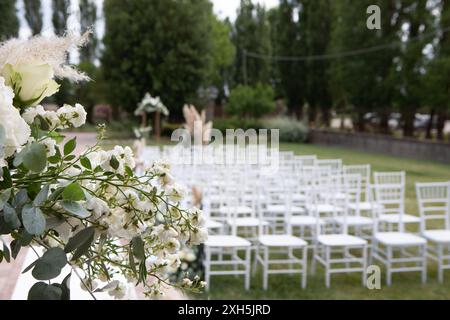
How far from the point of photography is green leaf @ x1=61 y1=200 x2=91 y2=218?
1.77 feet

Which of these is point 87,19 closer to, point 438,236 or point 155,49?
point 438,236

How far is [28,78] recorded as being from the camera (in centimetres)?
60

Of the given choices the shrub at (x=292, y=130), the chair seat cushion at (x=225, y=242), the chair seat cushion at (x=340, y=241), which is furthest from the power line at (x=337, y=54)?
the chair seat cushion at (x=225, y=242)

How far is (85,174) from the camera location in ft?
1.99

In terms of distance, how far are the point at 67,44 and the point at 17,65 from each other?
0.06m

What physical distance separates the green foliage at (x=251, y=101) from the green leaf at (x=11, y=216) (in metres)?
16.5

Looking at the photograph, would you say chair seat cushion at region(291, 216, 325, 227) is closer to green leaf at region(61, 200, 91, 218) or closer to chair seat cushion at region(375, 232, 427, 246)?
chair seat cushion at region(375, 232, 427, 246)

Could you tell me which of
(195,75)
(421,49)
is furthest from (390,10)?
(195,75)

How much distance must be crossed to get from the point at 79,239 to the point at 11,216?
75mm

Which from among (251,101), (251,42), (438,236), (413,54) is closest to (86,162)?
(438,236)

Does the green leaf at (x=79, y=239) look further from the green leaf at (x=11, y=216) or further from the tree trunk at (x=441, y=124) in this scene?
the tree trunk at (x=441, y=124)

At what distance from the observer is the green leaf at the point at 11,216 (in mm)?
524
